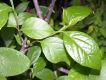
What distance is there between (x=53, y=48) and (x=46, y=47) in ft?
0.05

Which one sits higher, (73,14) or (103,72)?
(73,14)

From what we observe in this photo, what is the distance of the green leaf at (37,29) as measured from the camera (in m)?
0.53

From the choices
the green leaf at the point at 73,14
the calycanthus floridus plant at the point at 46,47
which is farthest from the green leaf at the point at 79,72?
the green leaf at the point at 73,14

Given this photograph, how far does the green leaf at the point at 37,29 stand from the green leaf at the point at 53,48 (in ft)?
0.06

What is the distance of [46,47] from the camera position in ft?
1.79

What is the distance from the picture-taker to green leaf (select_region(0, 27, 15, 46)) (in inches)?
23.5

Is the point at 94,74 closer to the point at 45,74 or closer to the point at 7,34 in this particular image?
the point at 45,74

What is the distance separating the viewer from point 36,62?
1.94 ft

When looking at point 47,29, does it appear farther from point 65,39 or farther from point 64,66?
point 64,66

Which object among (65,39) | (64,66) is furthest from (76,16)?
(64,66)

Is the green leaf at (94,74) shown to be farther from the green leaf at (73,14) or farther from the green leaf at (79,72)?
the green leaf at (73,14)

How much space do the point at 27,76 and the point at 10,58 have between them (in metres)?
0.14

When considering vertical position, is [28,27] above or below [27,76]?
above

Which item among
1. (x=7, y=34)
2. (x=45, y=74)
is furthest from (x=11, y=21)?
(x=45, y=74)
